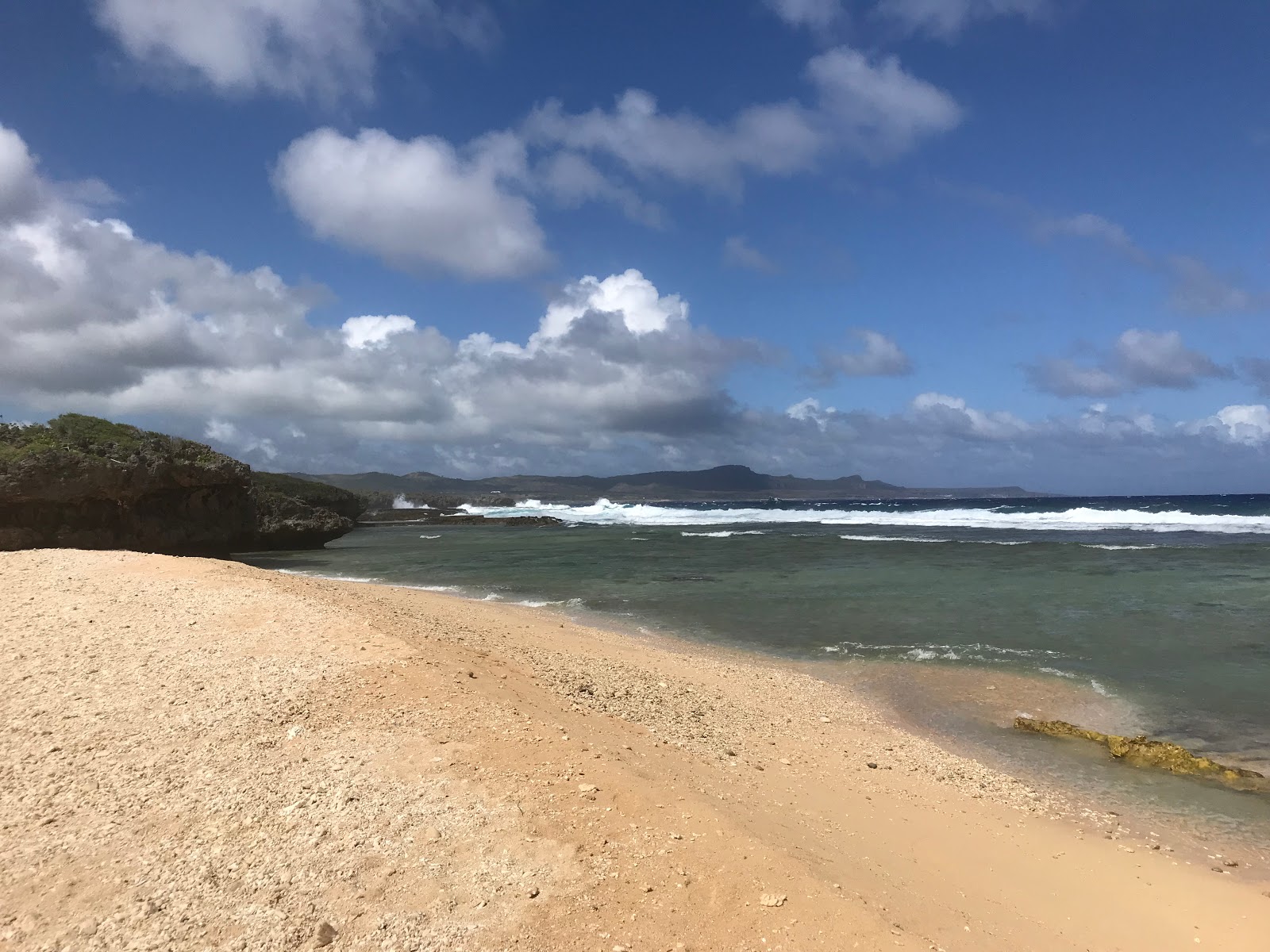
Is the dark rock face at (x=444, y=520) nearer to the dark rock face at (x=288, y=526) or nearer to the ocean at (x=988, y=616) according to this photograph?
the dark rock face at (x=288, y=526)

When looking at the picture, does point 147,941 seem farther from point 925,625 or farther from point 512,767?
point 925,625

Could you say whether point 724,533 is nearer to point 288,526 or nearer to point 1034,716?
point 288,526

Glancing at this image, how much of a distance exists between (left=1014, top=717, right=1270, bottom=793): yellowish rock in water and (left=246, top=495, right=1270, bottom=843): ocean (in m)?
0.29

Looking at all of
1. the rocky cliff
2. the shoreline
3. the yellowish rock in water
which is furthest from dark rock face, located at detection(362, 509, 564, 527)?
the yellowish rock in water

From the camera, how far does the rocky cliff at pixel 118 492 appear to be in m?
22.0

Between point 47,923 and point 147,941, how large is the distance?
0.58m

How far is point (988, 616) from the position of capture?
15.9 metres

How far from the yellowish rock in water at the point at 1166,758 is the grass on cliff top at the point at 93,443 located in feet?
90.6

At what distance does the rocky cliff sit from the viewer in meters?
22.0

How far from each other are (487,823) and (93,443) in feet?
88.8

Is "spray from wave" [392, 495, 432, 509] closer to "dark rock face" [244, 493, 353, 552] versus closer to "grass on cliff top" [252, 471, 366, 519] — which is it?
"grass on cliff top" [252, 471, 366, 519]

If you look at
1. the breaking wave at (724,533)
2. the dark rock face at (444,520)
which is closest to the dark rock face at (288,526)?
the breaking wave at (724,533)

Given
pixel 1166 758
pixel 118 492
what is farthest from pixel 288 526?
pixel 1166 758

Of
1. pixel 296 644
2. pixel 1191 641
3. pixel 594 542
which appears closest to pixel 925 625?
pixel 1191 641
